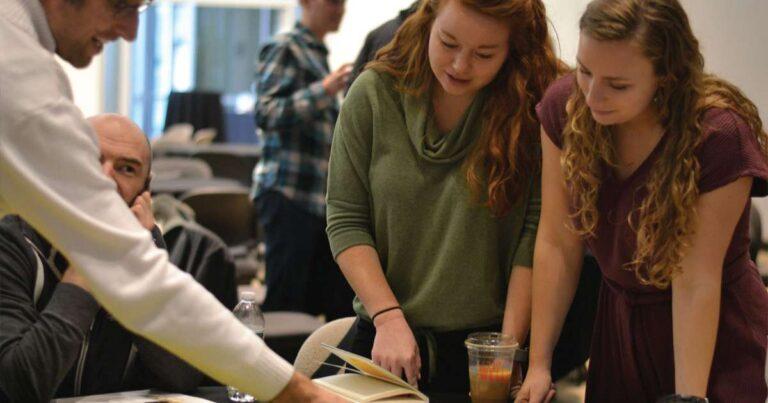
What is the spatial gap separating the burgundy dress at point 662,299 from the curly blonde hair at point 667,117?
3 cm

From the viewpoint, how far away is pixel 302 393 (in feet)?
4.95

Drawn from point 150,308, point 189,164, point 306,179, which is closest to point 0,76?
point 150,308

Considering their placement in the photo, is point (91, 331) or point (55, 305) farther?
point (91, 331)

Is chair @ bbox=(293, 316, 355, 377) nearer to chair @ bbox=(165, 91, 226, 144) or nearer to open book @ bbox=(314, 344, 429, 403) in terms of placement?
open book @ bbox=(314, 344, 429, 403)

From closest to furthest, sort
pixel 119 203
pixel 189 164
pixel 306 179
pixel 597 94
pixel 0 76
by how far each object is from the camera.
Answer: pixel 0 76 → pixel 119 203 → pixel 597 94 → pixel 306 179 → pixel 189 164

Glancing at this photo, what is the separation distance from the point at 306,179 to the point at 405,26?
239 cm

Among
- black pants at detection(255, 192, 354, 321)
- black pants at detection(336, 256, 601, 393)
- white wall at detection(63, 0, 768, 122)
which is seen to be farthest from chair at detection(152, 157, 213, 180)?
black pants at detection(336, 256, 601, 393)

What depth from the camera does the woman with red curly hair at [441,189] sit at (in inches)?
81.0

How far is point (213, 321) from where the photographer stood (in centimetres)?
141

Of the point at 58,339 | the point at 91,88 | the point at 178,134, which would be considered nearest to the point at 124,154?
the point at 58,339

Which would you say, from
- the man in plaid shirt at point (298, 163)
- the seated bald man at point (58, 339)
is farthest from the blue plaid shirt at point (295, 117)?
the seated bald man at point (58, 339)

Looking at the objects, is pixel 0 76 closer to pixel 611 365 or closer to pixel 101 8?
pixel 101 8

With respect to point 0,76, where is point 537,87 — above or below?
below

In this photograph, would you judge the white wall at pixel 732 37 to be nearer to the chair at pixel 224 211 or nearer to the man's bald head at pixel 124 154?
the man's bald head at pixel 124 154
